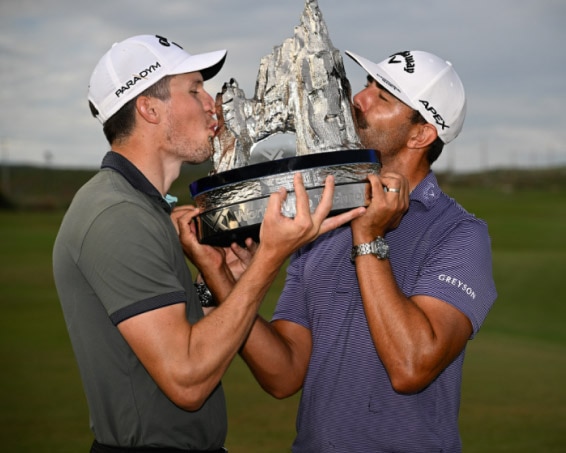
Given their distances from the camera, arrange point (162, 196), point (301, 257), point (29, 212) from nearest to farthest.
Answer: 1. point (162, 196)
2. point (301, 257)
3. point (29, 212)

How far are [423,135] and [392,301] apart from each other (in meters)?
0.84

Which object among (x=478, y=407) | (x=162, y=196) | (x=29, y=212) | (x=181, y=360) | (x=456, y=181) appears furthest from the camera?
(x=456, y=181)

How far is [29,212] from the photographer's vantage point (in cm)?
4594

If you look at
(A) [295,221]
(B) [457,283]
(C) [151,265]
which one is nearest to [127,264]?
(C) [151,265]

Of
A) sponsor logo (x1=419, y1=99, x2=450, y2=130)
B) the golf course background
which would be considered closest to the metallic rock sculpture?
sponsor logo (x1=419, y1=99, x2=450, y2=130)

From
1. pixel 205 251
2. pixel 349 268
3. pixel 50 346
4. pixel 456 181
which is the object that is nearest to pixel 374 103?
pixel 349 268

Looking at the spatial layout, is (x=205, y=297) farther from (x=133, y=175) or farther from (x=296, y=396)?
(x=296, y=396)

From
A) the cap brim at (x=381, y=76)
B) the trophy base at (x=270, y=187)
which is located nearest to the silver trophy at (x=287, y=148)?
the trophy base at (x=270, y=187)

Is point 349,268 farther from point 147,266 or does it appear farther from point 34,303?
point 34,303

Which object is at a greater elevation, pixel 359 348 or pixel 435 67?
pixel 435 67

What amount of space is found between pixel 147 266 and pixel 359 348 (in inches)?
36.0

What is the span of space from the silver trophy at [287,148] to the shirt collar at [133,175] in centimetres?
14

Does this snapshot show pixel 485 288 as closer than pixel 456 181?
Yes

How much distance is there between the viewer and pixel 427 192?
11.5 feet
